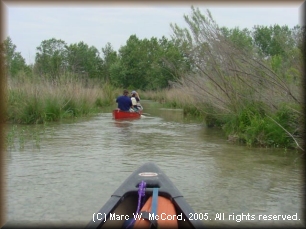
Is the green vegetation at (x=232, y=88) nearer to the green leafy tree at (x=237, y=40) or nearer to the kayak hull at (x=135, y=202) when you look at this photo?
the green leafy tree at (x=237, y=40)

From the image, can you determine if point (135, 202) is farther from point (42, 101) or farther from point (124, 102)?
point (124, 102)

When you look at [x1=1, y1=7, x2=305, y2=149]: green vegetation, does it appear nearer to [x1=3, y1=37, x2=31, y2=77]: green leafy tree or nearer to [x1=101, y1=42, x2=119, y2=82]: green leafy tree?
[x1=3, y1=37, x2=31, y2=77]: green leafy tree

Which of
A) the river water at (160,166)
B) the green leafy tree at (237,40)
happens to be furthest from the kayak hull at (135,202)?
the green leafy tree at (237,40)

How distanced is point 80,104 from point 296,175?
14.3 m

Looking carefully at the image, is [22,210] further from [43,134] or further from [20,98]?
[20,98]

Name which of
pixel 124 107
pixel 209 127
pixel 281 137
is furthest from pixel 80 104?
pixel 281 137

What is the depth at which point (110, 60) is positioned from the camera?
6525cm

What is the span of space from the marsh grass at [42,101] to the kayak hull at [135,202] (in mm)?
10879

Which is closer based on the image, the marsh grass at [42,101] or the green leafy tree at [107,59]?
the marsh grass at [42,101]

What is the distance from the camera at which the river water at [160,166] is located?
15.9ft

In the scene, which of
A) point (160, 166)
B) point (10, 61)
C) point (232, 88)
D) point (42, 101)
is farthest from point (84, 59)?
point (160, 166)

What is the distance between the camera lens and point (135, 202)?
4277 mm

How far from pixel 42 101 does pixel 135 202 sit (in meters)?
11.9

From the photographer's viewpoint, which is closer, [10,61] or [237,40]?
[237,40]
